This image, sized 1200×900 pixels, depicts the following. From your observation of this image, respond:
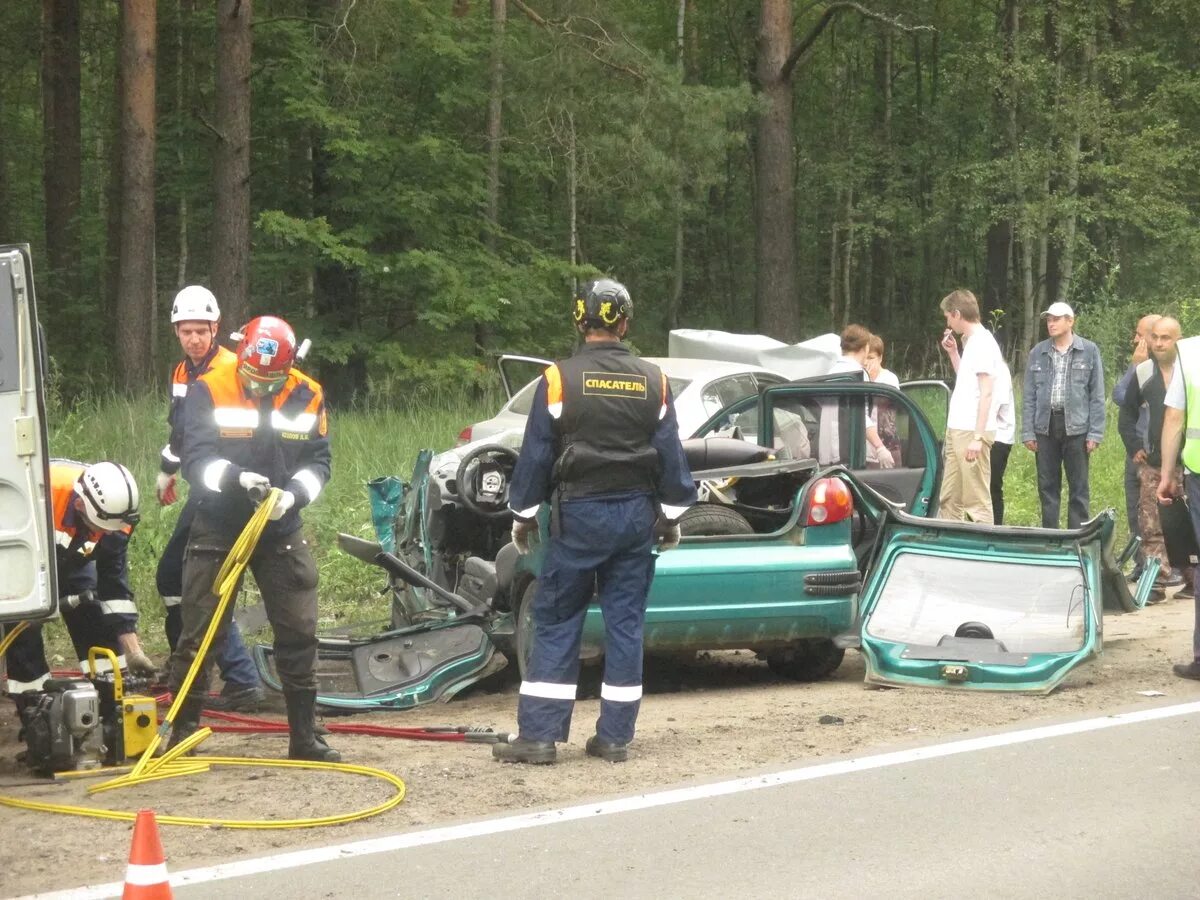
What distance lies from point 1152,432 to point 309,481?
6892 millimetres

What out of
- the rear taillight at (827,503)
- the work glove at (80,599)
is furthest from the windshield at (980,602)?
the work glove at (80,599)

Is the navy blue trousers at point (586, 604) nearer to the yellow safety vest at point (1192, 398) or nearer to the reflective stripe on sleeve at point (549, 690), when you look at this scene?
the reflective stripe on sleeve at point (549, 690)

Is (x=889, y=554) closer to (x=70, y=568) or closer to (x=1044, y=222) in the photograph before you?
(x=70, y=568)

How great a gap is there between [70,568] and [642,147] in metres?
17.5

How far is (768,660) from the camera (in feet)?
28.1

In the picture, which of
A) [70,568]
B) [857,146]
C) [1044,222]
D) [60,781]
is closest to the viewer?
[60,781]

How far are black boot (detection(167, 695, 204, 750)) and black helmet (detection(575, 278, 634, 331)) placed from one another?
87.0 inches

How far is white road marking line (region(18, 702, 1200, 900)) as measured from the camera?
4.82m

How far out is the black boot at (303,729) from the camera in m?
6.37

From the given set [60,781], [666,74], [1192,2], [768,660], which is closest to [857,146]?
[1192,2]

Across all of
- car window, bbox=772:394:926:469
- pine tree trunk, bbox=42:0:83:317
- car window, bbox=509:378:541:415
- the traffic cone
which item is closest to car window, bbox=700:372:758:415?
car window, bbox=509:378:541:415

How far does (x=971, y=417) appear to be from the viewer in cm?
1107

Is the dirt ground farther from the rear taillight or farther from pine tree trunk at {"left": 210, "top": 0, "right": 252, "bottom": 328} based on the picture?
pine tree trunk at {"left": 210, "top": 0, "right": 252, "bottom": 328}

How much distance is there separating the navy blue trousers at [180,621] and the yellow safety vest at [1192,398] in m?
4.87
